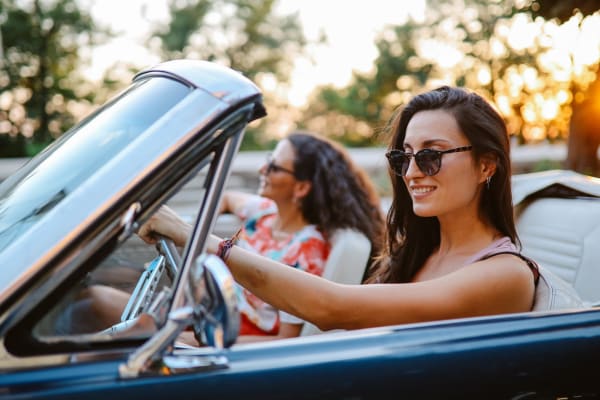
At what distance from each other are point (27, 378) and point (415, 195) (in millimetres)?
1203

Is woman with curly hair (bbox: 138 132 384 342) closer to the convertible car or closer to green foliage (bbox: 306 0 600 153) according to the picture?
the convertible car

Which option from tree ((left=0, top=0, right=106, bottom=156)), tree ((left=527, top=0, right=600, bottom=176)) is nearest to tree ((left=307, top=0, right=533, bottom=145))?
tree ((left=527, top=0, right=600, bottom=176))

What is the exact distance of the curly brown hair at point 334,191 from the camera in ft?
10.4

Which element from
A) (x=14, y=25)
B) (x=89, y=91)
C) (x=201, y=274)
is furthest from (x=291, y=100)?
(x=201, y=274)

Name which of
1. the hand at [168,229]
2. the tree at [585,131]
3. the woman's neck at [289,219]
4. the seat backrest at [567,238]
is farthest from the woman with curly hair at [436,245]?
the tree at [585,131]

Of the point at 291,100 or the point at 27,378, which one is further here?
the point at 291,100

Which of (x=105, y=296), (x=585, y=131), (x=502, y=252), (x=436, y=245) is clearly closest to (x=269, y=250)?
(x=436, y=245)

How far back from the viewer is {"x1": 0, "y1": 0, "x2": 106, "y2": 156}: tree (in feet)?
63.4

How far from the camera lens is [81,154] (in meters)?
1.42

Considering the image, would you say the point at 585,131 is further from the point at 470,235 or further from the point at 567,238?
the point at 470,235

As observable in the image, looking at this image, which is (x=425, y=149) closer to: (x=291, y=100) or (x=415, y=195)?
(x=415, y=195)

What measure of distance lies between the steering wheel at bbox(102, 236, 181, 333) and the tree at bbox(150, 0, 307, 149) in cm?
2081

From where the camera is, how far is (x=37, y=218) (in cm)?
129

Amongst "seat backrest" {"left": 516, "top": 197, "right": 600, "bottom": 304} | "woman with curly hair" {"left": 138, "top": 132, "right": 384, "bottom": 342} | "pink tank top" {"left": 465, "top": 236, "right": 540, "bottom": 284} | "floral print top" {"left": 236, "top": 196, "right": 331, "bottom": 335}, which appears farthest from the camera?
"woman with curly hair" {"left": 138, "top": 132, "right": 384, "bottom": 342}
